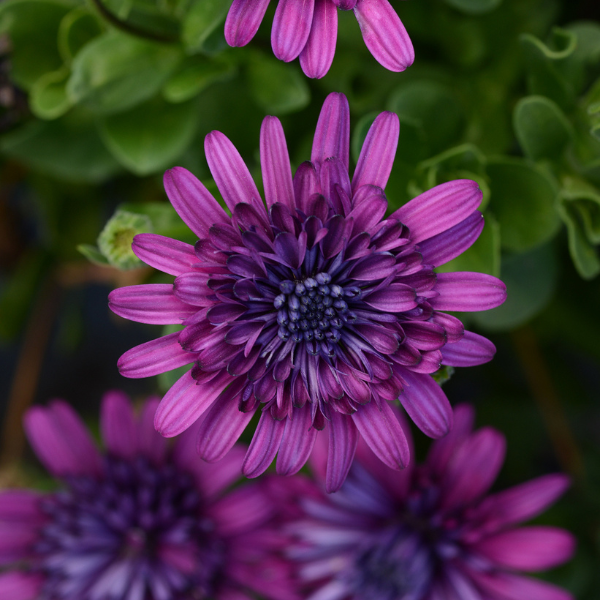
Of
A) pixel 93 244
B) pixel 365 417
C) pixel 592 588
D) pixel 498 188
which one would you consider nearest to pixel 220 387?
pixel 365 417

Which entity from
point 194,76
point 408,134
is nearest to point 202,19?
point 194,76

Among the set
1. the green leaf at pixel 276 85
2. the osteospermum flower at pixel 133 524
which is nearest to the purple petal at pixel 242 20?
the green leaf at pixel 276 85

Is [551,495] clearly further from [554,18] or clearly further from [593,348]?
[554,18]

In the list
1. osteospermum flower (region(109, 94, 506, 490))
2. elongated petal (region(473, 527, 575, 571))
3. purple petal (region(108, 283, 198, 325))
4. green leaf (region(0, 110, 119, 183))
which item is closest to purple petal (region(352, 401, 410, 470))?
osteospermum flower (region(109, 94, 506, 490))

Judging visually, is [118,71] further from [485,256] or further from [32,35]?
[485,256]

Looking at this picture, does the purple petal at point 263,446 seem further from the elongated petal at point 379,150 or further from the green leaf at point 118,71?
the green leaf at point 118,71

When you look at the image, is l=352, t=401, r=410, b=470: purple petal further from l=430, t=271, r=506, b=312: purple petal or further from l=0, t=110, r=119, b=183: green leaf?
l=0, t=110, r=119, b=183: green leaf
